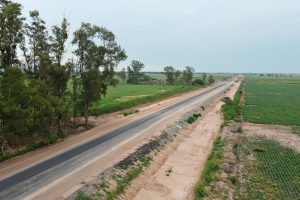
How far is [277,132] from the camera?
48719mm

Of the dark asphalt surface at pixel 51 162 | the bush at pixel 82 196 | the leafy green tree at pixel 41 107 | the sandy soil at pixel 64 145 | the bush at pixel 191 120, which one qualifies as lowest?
the bush at pixel 191 120

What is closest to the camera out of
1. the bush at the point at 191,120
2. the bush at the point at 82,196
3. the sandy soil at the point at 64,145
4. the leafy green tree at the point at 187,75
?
the bush at the point at 82,196

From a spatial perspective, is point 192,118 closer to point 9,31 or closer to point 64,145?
point 64,145

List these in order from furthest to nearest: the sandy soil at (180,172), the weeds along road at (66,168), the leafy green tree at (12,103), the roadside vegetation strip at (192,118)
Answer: the roadside vegetation strip at (192,118)
the leafy green tree at (12,103)
the sandy soil at (180,172)
the weeds along road at (66,168)

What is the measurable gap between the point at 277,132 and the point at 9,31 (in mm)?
33184

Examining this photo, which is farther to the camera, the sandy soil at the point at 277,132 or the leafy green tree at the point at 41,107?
the sandy soil at the point at 277,132

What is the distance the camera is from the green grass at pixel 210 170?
2574cm

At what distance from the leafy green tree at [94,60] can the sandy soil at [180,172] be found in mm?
13044

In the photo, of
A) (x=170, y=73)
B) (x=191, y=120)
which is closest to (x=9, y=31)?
(x=191, y=120)

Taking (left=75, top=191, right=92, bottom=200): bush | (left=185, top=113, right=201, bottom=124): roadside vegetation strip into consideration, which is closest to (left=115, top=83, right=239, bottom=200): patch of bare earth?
(left=75, top=191, right=92, bottom=200): bush

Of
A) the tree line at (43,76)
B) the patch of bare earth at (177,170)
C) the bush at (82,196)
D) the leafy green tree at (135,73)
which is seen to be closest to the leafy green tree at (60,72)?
the tree line at (43,76)

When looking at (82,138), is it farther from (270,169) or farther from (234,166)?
(270,169)

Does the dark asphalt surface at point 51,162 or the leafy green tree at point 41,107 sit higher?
the leafy green tree at point 41,107

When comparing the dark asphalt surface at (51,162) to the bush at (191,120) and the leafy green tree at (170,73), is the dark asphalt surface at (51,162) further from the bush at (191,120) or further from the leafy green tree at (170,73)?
the leafy green tree at (170,73)
